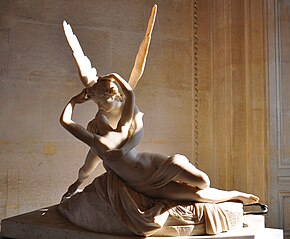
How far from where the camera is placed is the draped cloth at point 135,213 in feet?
8.52

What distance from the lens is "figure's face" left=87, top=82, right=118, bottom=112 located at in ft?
9.19

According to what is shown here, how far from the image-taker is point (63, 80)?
4609 mm

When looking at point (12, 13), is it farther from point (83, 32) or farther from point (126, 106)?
point (126, 106)

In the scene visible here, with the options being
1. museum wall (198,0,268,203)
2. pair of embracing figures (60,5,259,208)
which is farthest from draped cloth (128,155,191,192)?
museum wall (198,0,268,203)

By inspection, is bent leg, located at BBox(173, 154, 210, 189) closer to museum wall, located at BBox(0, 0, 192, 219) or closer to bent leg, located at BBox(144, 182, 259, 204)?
bent leg, located at BBox(144, 182, 259, 204)

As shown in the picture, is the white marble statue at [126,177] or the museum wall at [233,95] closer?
the white marble statue at [126,177]

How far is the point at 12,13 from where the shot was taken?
4477mm

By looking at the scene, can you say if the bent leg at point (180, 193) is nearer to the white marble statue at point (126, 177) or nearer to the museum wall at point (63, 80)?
the white marble statue at point (126, 177)

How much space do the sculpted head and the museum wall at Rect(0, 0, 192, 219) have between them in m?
1.82

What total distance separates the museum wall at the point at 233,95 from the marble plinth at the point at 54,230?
156 centimetres

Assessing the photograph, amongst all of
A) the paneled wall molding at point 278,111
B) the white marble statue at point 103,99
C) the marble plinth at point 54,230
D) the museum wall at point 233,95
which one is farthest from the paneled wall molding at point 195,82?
the white marble statue at point 103,99

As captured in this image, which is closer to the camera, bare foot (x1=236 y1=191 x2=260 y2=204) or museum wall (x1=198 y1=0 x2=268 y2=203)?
bare foot (x1=236 y1=191 x2=260 y2=204)

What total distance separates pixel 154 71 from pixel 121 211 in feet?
8.60

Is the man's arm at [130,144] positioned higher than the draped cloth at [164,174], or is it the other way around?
the man's arm at [130,144]
